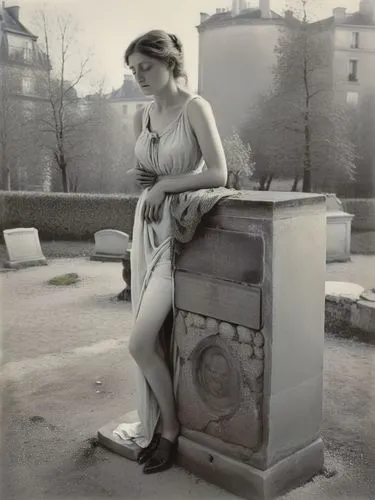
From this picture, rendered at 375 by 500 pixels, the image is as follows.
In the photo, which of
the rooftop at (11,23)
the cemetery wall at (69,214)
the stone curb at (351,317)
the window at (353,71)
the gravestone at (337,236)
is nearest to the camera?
the stone curb at (351,317)

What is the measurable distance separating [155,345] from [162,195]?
0.90 meters

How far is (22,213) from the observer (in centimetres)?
1237

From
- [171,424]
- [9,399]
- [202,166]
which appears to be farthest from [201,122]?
[9,399]

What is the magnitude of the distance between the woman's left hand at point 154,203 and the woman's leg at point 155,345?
0.34m

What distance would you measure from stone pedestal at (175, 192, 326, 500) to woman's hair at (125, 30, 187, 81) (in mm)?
900

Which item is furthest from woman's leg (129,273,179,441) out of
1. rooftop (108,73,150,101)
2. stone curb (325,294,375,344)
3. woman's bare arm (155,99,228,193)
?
rooftop (108,73,150,101)

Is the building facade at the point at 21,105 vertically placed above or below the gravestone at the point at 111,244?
above

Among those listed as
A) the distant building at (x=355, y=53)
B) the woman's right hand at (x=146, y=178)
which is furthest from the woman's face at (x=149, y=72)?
the distant building at (x=355, y=53)

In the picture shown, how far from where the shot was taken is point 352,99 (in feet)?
30.4

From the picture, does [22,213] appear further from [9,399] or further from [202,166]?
[202,166]

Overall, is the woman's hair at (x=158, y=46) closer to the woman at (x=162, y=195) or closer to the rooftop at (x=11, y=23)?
the woman at (x=162, y=195)

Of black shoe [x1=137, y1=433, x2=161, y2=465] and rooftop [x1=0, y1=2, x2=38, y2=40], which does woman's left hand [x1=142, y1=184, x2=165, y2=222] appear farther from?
rooftop [x1=0, y1=2, x2=38, y2=40]

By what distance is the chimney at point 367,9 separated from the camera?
620 cm

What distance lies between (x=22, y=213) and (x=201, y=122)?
9.93 meters
